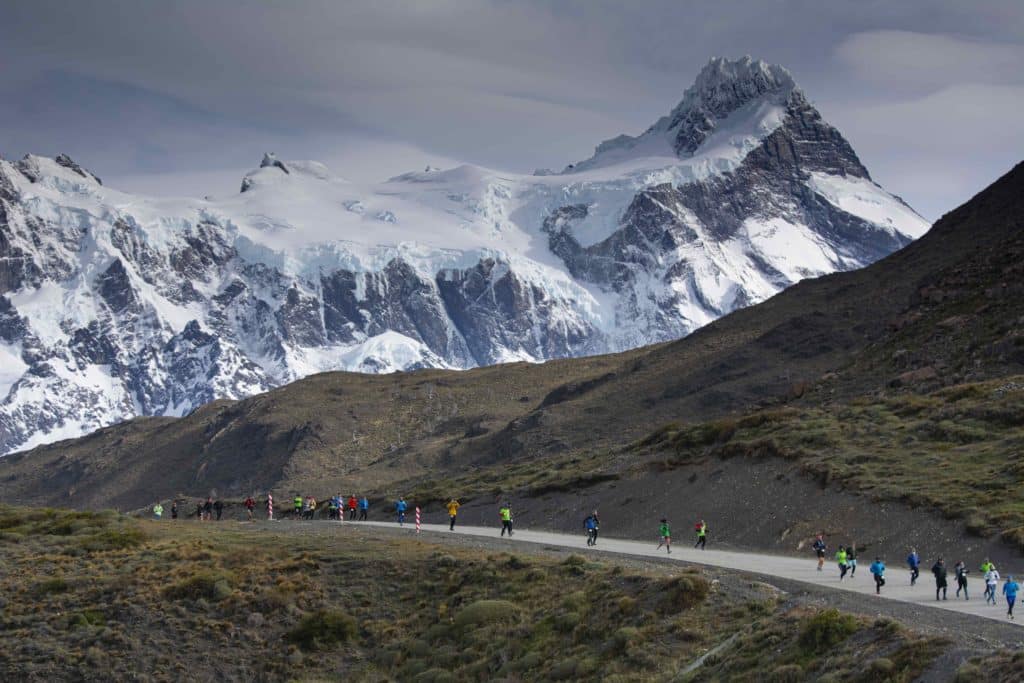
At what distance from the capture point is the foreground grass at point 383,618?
34.5 metres

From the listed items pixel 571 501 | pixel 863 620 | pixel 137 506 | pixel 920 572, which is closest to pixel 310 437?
pixel 137 506

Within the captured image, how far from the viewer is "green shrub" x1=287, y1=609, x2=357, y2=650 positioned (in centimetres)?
4525

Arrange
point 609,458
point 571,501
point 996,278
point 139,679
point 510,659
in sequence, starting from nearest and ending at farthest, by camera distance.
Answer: point 510,659 < point 139,679 < point 571,501 < point 609,458 < point 996,278

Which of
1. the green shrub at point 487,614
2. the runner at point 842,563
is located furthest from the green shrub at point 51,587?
the runner at point 842,563

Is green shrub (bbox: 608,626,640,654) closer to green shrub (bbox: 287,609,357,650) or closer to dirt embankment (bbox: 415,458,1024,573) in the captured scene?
green shrub (bbox: 287,609,357,650)

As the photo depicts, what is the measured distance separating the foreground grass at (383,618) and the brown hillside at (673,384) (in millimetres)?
42076

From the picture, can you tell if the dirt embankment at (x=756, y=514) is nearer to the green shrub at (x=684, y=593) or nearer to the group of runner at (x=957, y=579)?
the group of runner at (x=957, y=579)

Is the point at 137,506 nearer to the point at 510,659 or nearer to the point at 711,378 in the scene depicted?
the point at 711,378

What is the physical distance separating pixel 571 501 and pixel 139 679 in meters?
33.6

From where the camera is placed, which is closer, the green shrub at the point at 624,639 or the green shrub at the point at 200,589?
the green shrub at the point at 624,639

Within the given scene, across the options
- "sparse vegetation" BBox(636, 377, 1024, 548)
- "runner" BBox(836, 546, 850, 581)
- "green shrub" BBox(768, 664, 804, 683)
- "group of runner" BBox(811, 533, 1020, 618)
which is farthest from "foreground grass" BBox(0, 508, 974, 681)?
"sparse vegetation" BBox(636, 377, 1024, 548)

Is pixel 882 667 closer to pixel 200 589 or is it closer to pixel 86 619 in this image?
pixel 200 589

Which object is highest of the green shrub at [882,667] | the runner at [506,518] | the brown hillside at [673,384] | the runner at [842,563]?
the brown hillside at [673,384]

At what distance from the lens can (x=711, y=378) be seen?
4875 inches
